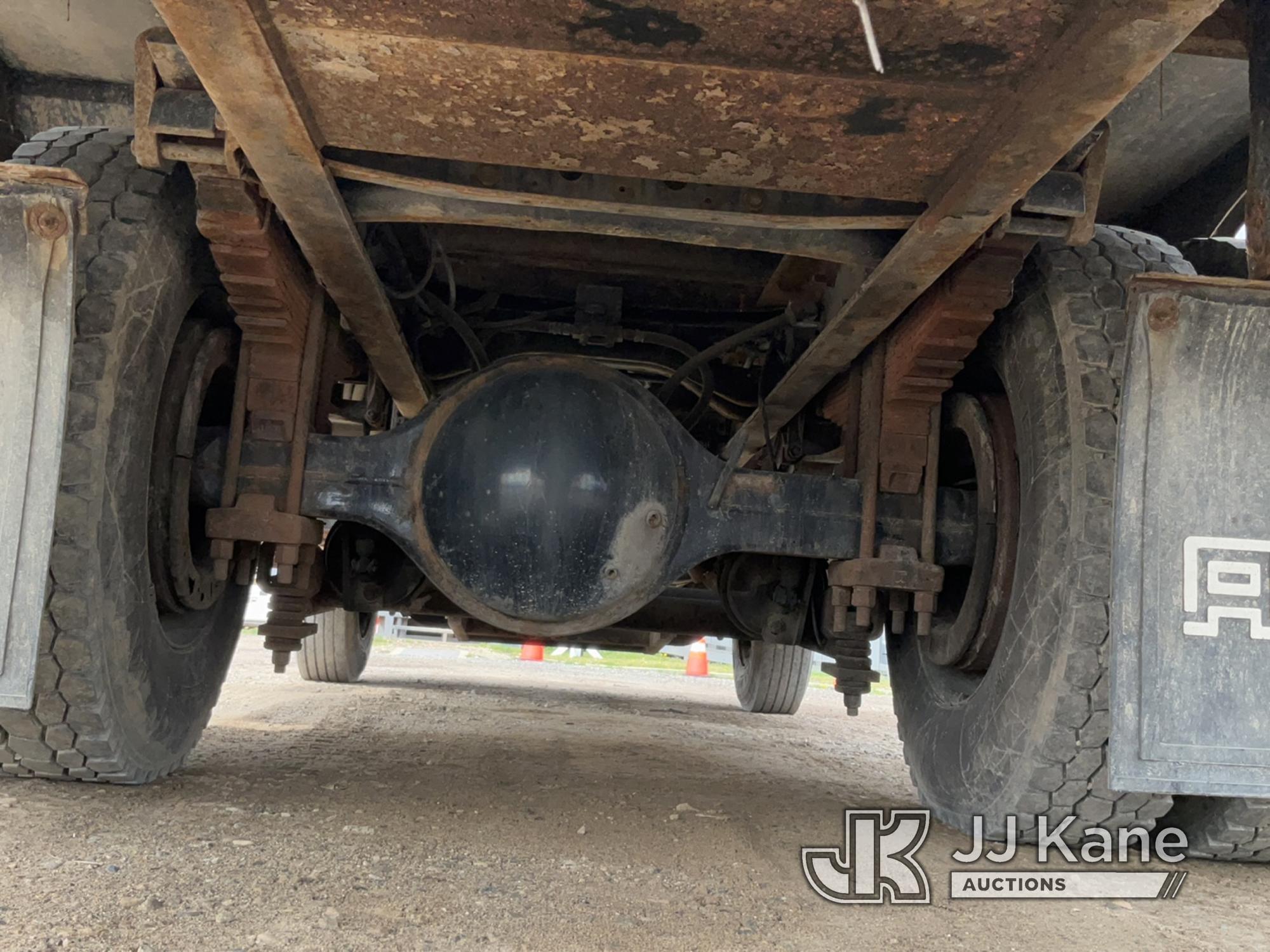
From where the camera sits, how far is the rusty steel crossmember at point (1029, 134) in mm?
1088

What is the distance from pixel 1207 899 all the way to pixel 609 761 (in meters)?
1.67

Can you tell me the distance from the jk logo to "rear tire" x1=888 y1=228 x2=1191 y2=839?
12 cm

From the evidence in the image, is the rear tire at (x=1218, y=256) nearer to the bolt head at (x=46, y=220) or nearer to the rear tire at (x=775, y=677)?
the bolt head at (x=46, y=220)

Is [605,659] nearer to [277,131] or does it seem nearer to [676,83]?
[277,131]

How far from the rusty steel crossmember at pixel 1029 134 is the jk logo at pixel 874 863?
106 cm

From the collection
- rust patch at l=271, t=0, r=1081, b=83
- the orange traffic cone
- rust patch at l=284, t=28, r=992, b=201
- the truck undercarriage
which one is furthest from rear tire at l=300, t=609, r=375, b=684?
the orange traffic cone

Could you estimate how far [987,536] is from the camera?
7.25 feet

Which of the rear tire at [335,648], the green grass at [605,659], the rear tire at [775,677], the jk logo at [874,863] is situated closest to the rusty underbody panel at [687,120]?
the jk logo at [874,863]

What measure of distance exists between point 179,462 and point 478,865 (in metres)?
1.05

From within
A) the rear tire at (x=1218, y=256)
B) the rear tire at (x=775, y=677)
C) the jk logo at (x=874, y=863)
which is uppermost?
the rear tire at (x=1218, y=256)

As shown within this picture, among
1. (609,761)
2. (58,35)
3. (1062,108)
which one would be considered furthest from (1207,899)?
(58,35)

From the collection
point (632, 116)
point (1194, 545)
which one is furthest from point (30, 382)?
point (1194, 545)

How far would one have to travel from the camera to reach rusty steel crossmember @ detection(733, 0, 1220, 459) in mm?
1088

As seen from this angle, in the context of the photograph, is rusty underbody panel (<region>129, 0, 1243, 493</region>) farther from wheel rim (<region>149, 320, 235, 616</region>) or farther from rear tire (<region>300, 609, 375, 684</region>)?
rear tire (<region>300, 609, 375, 684</region>)
